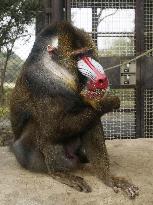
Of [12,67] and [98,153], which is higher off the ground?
[12,67]

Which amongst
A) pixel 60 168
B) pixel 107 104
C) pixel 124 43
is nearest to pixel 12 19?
pixel 124 43

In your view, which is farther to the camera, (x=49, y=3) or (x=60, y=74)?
(x=49, y=3)

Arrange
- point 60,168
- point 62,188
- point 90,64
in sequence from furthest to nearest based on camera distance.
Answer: point 60,168 < point 62,188 < point 90,64

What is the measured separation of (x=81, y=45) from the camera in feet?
13.0

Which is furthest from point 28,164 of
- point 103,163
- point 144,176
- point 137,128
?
point 137,128

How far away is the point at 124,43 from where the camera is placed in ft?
20.9

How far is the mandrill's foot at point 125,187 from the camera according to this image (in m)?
3.97

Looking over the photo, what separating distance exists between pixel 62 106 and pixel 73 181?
606 mm

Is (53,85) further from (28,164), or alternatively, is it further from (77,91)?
(28,164)

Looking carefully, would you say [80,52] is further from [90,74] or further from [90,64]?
[90,74]

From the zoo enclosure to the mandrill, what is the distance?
2.14 m

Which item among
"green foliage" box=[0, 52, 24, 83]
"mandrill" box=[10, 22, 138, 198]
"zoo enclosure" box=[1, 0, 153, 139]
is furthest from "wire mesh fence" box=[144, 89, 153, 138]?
"mandrill" box=[10, 22, 138, 198]

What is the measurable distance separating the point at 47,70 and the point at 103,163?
34.7 inches

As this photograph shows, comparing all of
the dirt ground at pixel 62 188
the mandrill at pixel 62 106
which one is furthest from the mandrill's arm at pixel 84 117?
the dirt ground at pixel 62 188
